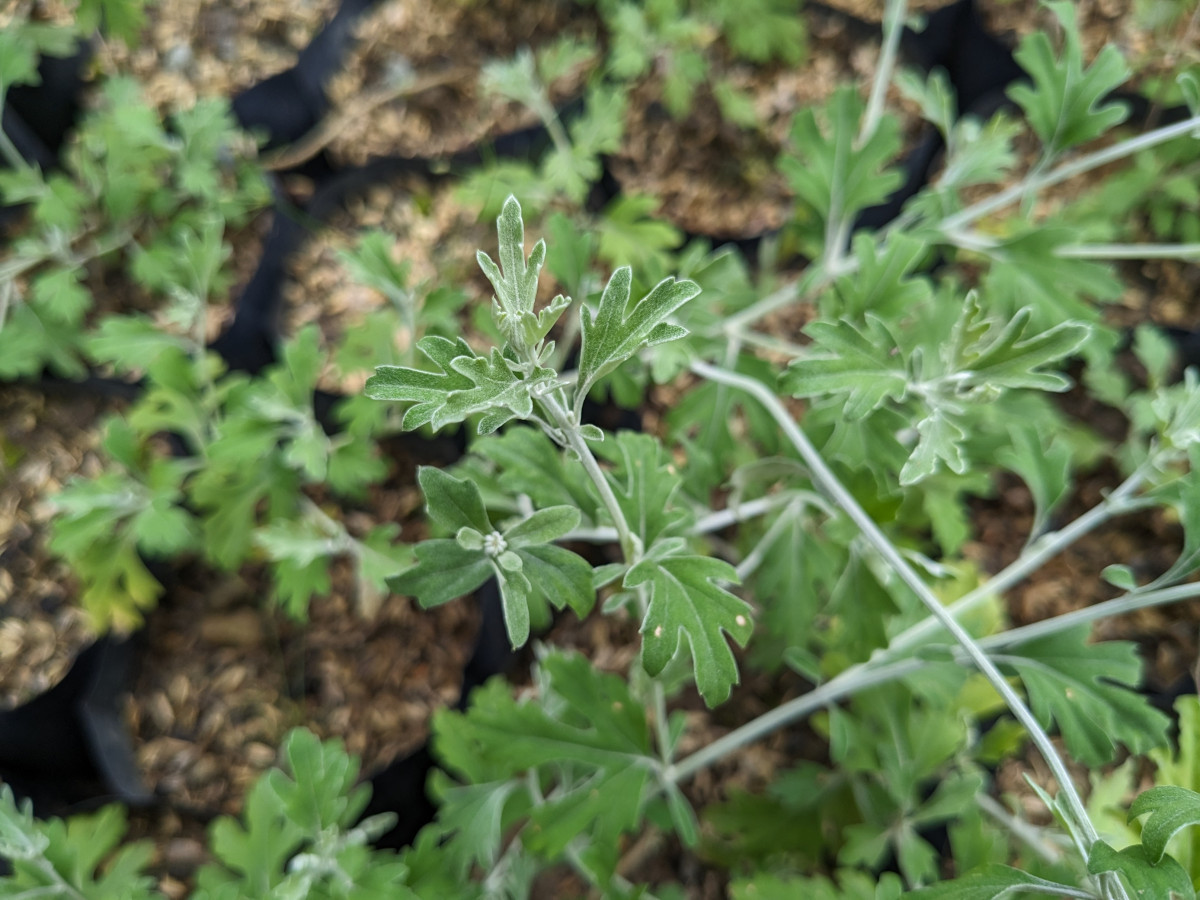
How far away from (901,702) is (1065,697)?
1.09 feet

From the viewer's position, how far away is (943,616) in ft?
2.94

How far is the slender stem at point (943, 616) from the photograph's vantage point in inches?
32.2

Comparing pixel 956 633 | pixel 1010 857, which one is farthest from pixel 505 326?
pixel 1010 857

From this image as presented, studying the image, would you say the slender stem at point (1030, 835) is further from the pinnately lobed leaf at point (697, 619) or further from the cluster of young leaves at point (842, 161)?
the cluster of young leaves at point (842, 161)

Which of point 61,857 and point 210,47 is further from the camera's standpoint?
point 210,47

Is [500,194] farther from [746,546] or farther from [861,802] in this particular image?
[861,802]

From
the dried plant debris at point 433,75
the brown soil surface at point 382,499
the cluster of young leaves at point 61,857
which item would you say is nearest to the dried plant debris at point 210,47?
the brown soil surface at point 382,499

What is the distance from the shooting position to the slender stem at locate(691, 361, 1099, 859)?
82 cm

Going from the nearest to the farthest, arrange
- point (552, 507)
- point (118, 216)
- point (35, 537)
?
point (552, 507) < point (35, 537) < point (118, 216)

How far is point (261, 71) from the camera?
2.26m

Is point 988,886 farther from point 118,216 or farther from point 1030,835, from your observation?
point 118,216

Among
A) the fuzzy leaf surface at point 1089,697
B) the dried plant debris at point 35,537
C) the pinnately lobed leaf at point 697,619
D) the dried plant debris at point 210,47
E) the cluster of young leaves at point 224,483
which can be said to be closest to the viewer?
the pinnately lobed leaf at point 697,619

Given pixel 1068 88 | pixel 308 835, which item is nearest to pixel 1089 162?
pixel 1068 88

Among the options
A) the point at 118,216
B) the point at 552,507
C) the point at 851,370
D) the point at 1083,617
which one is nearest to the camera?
the point at 552,507
